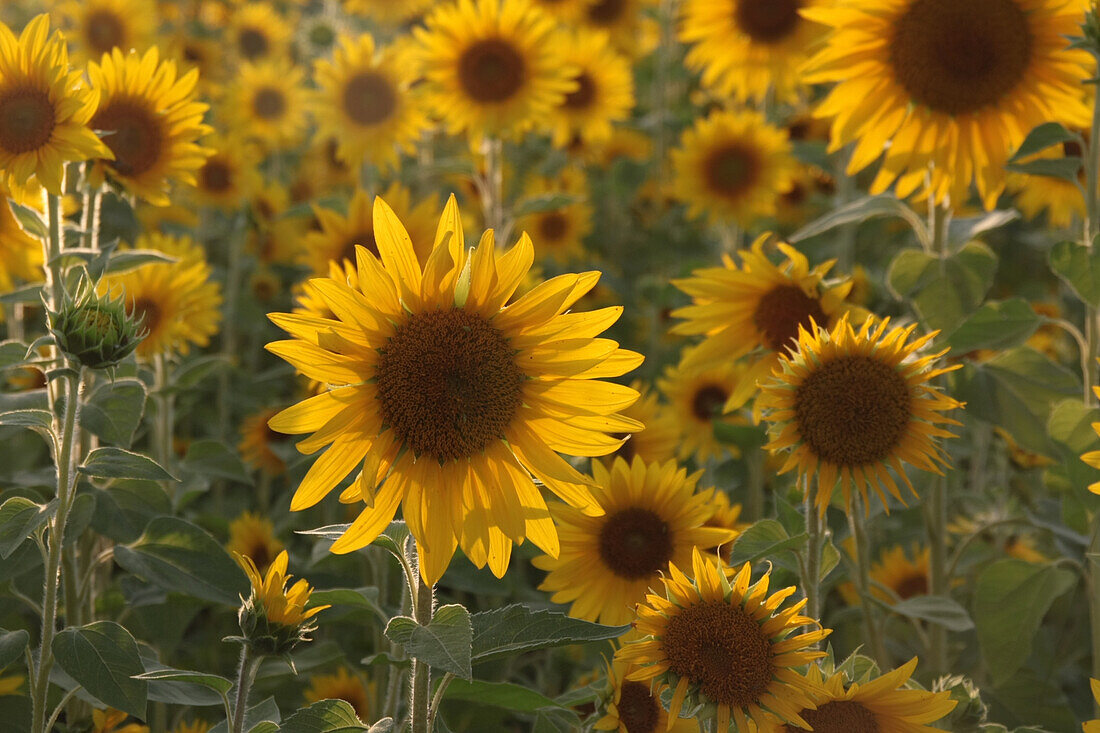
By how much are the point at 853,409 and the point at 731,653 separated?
508 mm

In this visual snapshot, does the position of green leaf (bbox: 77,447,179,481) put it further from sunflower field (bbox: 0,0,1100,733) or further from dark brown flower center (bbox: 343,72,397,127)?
dark brown flower center (bbox: 343,72,397,127)

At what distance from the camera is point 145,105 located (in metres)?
2.50

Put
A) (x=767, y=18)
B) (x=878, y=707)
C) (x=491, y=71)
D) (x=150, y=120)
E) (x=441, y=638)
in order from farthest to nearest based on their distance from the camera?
1. (x=767, y=18)
2. (x=491, y=71)
3. (x=150, y=120)
4. (x=878, y=707)
5. (x=441, y=638)

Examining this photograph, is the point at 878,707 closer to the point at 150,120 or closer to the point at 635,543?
the point at 635,543

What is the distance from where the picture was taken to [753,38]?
419 cm

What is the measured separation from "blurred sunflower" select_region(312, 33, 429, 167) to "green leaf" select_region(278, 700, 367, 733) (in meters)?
3.09

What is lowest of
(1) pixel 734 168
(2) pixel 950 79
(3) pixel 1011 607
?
(3) pixel 1011 607

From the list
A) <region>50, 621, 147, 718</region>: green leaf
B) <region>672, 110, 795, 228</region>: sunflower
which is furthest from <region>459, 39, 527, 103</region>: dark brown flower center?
<region>50, 621, 147, 718</region>: green leaf

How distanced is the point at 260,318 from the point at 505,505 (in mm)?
3160

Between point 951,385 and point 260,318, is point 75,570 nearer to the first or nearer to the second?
point 951,385

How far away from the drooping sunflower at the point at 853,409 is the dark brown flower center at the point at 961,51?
0.99 meters

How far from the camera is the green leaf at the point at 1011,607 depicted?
2.16 m

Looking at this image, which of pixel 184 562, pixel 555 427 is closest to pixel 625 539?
pixel 555 427

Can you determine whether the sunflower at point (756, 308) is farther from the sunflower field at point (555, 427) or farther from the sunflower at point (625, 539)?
the sunflower at point (625, 539)
